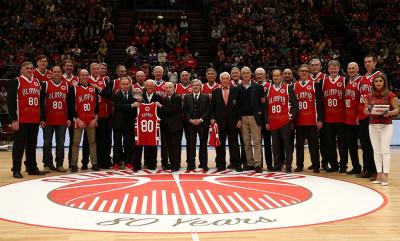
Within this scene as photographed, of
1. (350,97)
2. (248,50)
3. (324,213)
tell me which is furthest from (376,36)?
(324,213)

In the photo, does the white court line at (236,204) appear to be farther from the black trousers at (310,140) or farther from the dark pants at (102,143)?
the dark pants at (102,143)

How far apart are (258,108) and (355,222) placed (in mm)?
3670

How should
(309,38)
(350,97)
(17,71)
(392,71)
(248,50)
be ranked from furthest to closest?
(309,38) < (248,50) < (392,71) < (17,71) < (350,97)

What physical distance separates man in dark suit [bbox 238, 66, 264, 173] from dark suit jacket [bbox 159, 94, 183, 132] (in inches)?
40.5

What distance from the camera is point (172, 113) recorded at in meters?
8.24

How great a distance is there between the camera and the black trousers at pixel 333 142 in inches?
317

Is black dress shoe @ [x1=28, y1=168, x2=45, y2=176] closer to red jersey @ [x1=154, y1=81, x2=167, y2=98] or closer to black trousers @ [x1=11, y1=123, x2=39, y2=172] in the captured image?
black trousers @ [x1=11, y1=123, x2=39, y2=172]

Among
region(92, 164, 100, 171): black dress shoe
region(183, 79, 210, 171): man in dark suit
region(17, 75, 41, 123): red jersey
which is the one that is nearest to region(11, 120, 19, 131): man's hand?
region(17, 75, 41, 123): red jersey

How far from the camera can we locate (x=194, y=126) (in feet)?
27.3

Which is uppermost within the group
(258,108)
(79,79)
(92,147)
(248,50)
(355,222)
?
(248,50)

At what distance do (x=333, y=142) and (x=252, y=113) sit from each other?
1.42 m

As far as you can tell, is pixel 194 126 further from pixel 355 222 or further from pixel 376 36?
pixel 376 36

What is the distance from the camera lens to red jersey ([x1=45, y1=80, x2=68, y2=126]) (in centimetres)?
816

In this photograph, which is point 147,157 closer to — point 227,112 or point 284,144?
point 227,112
